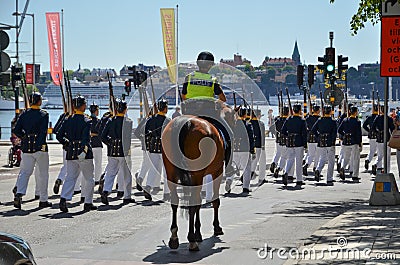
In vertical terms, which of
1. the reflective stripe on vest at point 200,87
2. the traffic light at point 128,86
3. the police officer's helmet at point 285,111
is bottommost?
the police officer's helmet at point 285,111

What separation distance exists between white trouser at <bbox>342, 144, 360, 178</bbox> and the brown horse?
501 inches

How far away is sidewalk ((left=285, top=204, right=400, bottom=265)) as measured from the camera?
33.8 feet

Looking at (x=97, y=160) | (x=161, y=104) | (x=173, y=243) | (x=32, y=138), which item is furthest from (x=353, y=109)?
(x=173, y=243)

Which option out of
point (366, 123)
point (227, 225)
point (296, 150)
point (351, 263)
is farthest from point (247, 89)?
point (366, 123)

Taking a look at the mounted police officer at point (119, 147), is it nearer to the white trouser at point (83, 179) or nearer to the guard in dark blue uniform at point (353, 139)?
the white trouser at point (83, 179)

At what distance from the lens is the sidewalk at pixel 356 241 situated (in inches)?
405

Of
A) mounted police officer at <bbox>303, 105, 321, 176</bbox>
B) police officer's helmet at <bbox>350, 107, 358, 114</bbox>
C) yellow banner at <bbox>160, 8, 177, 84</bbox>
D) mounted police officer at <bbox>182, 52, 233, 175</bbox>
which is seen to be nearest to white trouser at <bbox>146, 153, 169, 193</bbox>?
mounted police officer at <bbox>182, 52, 233, 175</bbox>

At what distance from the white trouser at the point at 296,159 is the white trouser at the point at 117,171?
578 centimetres

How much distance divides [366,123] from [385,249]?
17.8 m

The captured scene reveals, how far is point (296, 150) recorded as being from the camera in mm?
23359

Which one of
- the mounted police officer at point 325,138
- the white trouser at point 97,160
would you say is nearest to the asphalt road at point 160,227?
the white trouser at point 97,160

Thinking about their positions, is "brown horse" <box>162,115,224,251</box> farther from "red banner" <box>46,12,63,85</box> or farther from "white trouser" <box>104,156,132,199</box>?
"red banner" <box>46,12,63,85</box>

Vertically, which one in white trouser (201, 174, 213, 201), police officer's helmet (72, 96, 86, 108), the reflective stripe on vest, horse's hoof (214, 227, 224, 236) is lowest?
horse's hoof (214, 227, 224, 236)

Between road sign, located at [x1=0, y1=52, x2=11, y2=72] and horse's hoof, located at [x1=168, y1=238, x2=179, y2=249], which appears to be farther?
road sign, located at [x1=0, y1=52, x2=11, y2=72]
